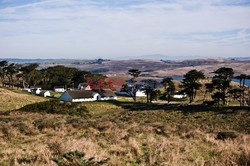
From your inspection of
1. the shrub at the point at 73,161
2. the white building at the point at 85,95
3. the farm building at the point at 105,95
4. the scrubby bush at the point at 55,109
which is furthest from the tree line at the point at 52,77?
the shrub at the point at 73,161

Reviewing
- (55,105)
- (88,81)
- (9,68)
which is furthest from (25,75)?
(55,105)

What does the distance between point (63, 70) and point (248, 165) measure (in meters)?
137

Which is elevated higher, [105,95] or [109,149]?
[109,149]

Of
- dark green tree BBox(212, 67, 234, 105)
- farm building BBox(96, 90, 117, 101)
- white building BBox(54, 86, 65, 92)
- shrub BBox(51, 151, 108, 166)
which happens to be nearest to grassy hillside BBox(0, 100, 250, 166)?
shrub BBox(51, 151, 108, 166)

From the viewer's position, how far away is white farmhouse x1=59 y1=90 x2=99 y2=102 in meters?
84.7

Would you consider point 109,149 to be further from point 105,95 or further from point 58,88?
point 58,88

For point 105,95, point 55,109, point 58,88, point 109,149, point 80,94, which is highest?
point 109,149

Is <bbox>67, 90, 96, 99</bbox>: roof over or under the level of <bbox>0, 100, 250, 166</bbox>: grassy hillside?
under

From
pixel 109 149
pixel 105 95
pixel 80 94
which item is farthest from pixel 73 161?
pixel 105 95

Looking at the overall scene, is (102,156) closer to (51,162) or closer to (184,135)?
(51,162)

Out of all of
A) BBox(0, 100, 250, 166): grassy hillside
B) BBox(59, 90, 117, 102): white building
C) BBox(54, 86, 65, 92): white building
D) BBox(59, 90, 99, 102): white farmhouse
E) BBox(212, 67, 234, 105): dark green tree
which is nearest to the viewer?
BBox(0, 100, 250, 166): grassy hillside

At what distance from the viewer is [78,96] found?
285ft

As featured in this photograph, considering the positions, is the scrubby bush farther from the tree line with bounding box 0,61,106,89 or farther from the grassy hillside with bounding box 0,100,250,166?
the tree line with bounding box 0,61,106,89

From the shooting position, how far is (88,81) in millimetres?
125500
